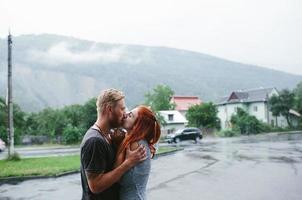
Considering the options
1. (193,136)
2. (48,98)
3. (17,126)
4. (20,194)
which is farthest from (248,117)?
(48,98)

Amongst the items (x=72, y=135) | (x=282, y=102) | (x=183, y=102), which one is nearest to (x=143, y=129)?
(x=72, y=135)

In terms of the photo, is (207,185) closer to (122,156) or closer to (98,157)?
(122,156)

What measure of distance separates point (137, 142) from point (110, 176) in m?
0.34

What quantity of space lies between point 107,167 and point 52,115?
5398cm

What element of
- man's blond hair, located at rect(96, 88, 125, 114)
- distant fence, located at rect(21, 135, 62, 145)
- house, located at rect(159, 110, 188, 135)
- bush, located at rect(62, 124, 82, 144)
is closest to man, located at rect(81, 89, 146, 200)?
man's blond hair, located at rect(96, 88, 125, 114)

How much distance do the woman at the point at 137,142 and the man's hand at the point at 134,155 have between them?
31 mm

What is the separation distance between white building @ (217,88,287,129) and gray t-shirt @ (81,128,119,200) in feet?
225

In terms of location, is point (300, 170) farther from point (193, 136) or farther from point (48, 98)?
point (48, 98)

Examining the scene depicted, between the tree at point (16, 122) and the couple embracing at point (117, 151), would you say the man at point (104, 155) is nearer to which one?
the couple embracing at point (117, 151)

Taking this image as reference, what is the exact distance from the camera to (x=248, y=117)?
60.3 metres

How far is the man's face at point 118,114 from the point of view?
3.27 m

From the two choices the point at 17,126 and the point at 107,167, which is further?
the point at 17,126

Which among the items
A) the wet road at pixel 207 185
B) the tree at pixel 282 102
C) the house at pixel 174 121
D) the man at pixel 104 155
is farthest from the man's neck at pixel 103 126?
the tree at pixel 282 102

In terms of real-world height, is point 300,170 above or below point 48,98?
below
